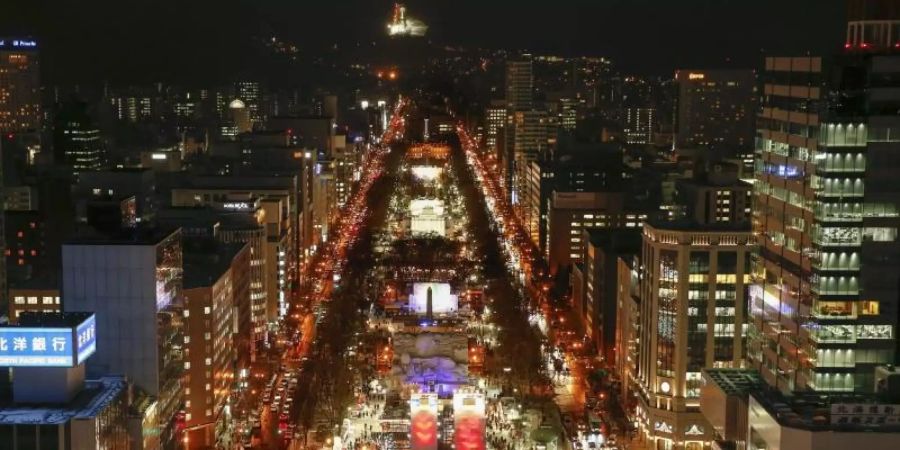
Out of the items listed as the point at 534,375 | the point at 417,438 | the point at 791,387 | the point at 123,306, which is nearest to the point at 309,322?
the point at 534,375

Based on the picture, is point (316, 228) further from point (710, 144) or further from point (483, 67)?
point (483, 67)

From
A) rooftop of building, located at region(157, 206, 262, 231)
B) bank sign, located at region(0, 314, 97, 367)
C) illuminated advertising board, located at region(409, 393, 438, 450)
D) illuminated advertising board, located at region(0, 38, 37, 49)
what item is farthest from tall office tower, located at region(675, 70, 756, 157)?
bank sign, located at region(0, 314, 97, 367)

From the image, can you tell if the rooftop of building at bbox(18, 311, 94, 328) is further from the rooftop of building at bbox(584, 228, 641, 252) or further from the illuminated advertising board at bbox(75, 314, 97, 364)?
the rooftop of building at bbox(584, 228, 641, 252)

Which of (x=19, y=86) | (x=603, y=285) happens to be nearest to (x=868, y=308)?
(x=603, y=285)

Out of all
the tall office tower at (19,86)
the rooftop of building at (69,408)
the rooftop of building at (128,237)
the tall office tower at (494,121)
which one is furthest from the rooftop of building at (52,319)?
the tall office tower at (494,121)

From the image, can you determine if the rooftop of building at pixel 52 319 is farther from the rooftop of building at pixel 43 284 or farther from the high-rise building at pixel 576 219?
the high-rise building at pixel 576 219
